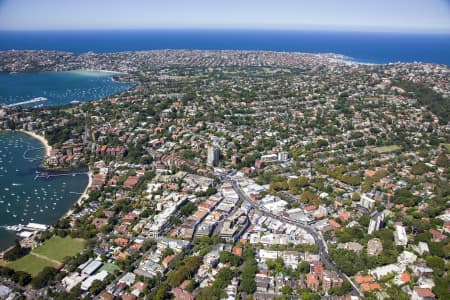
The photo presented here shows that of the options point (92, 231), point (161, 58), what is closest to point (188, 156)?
point (92, 231)

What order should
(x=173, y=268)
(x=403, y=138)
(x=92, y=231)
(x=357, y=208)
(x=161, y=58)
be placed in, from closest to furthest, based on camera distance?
(x=173, y=268) < (x=92, y=231) < (x=357, y=208) < (x=403, y=138) < (x=161, y=58)

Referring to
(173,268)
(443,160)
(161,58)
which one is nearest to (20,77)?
(161,58)

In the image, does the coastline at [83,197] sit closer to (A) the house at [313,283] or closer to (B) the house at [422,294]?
(A) the house at [313,283]

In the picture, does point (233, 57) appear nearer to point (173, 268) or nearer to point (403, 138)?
point (403, 138)

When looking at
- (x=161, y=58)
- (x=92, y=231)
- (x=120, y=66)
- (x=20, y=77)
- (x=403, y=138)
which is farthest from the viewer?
(x=161, y=58)

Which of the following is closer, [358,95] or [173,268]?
[173,268]

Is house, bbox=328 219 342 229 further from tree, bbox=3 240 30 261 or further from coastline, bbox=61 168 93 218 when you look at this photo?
tree, bbox=3 240 30 261

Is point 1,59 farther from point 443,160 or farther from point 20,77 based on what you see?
point 443,160
